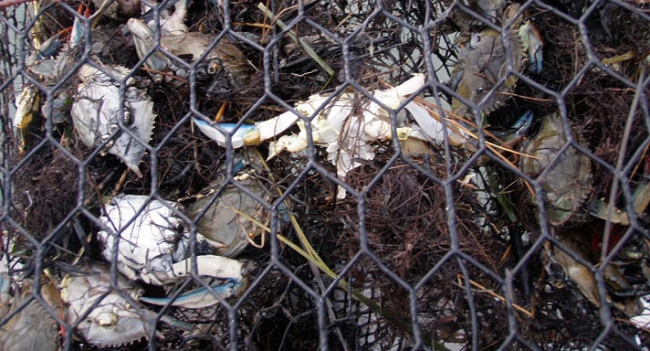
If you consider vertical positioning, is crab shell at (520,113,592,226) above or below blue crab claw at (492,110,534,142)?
below

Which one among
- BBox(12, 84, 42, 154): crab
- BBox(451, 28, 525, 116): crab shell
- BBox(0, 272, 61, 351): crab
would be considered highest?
BBox(451, 28, 525, 116): crab shell

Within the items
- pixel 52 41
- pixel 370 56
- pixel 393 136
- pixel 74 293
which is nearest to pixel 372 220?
pixel 393 136

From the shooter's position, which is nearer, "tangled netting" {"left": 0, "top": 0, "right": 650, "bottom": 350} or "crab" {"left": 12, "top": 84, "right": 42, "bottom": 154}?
"tangled netting" {"left": 0, "top": 0, "right": 650, "bottom": 350}

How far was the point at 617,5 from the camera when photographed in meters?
0.69

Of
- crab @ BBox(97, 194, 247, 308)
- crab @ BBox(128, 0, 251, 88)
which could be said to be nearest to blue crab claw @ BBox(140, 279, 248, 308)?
crab @ BBox(97, 194, 247, 308)

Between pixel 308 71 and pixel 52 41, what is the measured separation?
32 cm

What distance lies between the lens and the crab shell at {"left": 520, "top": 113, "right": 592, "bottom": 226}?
2.29 ft

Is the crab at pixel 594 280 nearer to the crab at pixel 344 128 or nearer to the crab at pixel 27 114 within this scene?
the crab at pixel 344 128

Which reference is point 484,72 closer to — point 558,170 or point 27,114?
point 558,170

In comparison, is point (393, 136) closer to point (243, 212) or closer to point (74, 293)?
point (243, 212)

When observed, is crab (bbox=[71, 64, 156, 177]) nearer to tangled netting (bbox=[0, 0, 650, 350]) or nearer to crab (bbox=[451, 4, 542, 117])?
tangled netting (bbox=[0, 0, 650, 350])

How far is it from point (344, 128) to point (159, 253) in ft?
0.77

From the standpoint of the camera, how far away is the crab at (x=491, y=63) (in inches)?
28.7

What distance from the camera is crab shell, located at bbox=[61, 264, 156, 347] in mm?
679
